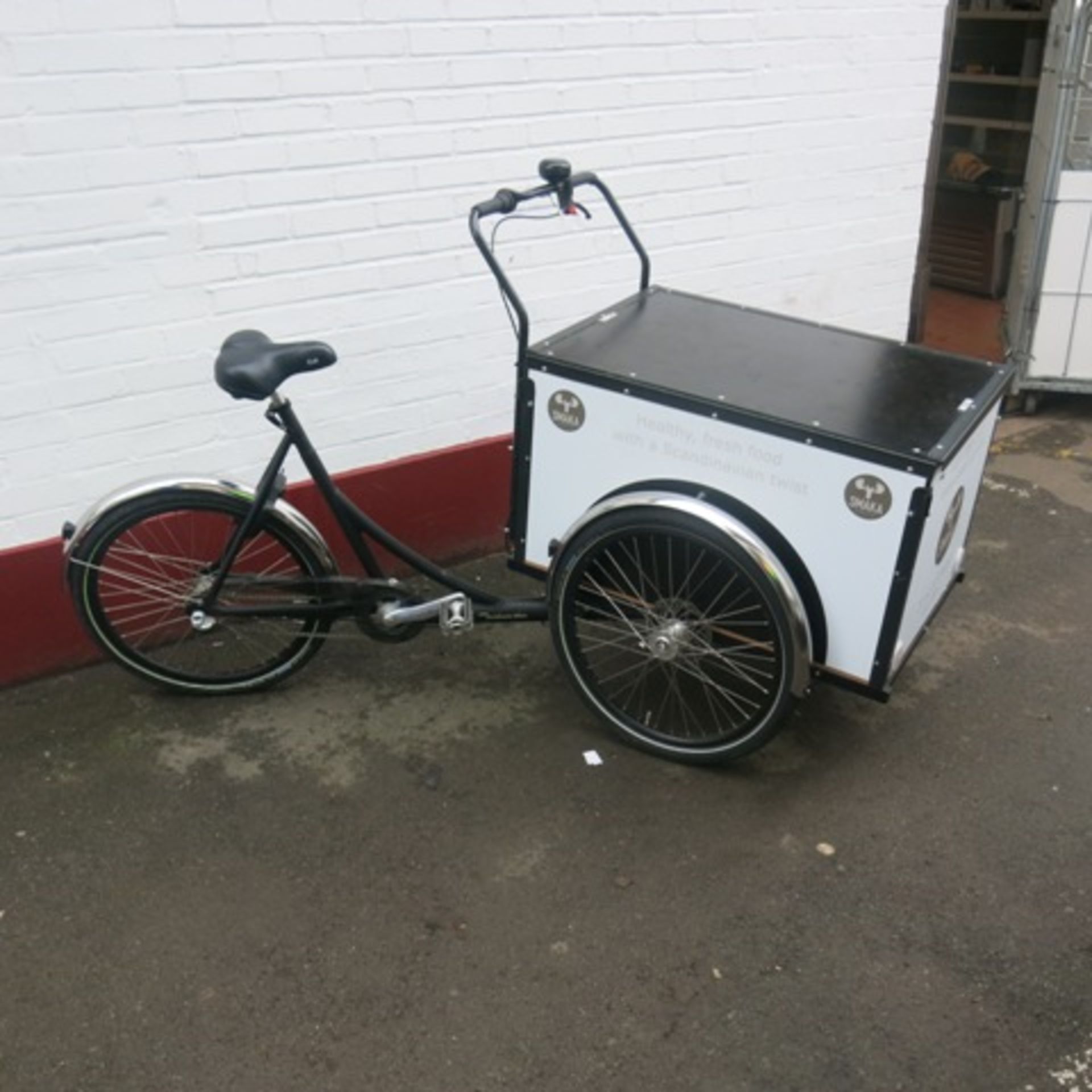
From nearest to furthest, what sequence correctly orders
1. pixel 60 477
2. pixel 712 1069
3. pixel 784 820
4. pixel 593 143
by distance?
pixel 712 1069 < pixel 784 820 < pixel 60 477 < pixel 593 143

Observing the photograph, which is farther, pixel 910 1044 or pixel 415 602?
pixel 415 602

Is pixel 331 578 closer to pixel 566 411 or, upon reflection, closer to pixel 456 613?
pixel 456 613

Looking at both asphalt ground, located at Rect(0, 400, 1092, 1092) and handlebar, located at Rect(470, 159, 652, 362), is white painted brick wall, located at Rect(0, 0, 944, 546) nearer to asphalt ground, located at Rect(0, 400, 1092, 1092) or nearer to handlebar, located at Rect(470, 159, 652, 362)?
handlebar, located at Rect(470, 159, 652, 362)

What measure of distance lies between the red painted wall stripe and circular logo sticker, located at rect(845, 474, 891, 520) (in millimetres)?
1505

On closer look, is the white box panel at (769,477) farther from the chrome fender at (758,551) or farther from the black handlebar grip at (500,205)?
the black handlebar grip at (500,205)

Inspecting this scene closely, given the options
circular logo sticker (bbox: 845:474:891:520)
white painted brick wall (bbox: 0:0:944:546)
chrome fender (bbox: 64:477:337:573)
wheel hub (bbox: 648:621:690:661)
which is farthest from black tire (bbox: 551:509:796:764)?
white painted brick wall (bbox: 0:0:944:546)

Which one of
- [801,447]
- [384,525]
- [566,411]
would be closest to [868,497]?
[801,447]

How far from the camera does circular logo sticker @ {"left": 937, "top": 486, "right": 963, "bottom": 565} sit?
2.90 meters

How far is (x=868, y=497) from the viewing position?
2.66 m

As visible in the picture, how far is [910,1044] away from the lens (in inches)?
96.3

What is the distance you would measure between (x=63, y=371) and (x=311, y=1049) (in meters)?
1.98

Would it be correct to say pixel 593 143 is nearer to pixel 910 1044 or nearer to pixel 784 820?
pixel 784 820

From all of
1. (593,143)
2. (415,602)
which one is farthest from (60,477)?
(593,143)

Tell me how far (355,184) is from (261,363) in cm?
83
